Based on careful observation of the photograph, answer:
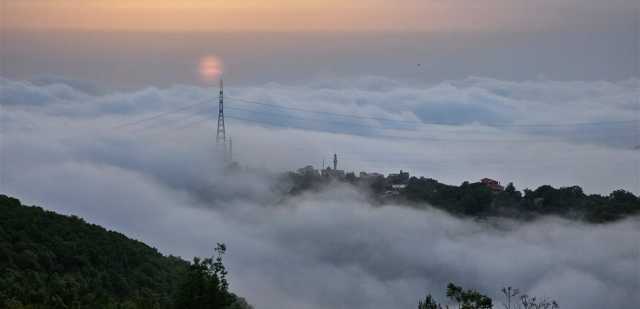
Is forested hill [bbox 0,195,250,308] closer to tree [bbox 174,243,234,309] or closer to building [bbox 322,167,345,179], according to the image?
tree [bbox 174,243,234,309]

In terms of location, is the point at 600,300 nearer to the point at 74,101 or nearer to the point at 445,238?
the point at 445,238

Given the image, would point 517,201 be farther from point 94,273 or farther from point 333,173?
point 94,273

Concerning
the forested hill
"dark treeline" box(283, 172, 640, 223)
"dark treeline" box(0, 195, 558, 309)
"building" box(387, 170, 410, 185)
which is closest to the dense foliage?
"dark treeline" box(283, 172, 640, 223)

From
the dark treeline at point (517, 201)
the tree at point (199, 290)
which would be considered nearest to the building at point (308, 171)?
the dark treeline at point (517, 201)

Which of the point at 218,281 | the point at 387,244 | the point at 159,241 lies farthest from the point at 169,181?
the point at 218,281

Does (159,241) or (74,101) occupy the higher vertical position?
(74,101)

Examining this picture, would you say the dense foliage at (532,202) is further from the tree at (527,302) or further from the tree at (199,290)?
the tree at (199,290)
